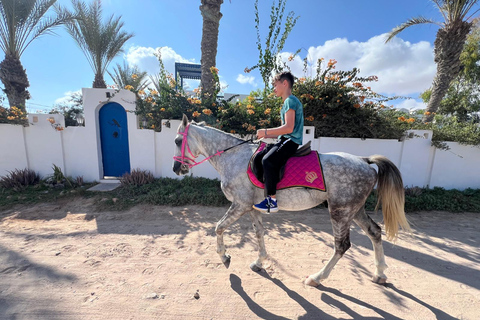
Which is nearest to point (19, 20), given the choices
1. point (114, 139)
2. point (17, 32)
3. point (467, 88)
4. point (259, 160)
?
point (17, 32)

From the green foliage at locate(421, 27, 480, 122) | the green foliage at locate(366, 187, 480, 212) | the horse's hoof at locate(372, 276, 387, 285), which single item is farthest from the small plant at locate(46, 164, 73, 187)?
the green foliage at locate(421, 27, 480, 122)

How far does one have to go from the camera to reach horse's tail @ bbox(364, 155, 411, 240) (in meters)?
2.60

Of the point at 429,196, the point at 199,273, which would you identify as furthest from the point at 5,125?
the point at 429,196

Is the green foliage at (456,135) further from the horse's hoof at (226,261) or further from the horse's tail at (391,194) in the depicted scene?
the horse's hoof at (226,261)

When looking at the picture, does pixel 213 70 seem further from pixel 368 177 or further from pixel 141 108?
pixel 368 177

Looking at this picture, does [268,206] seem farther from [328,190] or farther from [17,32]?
[17,32]

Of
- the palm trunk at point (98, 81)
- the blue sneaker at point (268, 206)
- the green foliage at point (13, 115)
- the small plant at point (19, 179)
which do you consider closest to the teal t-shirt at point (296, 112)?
the blue sneaker at point (268, 206)

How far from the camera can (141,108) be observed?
6.45 m

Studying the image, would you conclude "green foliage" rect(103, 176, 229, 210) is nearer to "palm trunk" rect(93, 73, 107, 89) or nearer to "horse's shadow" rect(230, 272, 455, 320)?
"horse's shadow" rect(230, 272, 455, 320)

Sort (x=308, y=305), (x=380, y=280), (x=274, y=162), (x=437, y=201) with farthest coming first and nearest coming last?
(x=437, y=201), (x=380, y=280), (x=274, y=162), (x=308, y=305)

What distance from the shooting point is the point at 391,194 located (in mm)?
2623

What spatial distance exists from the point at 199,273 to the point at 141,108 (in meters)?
5.58

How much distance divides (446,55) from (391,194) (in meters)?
8.69

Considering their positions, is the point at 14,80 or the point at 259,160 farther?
the point at 14,80
